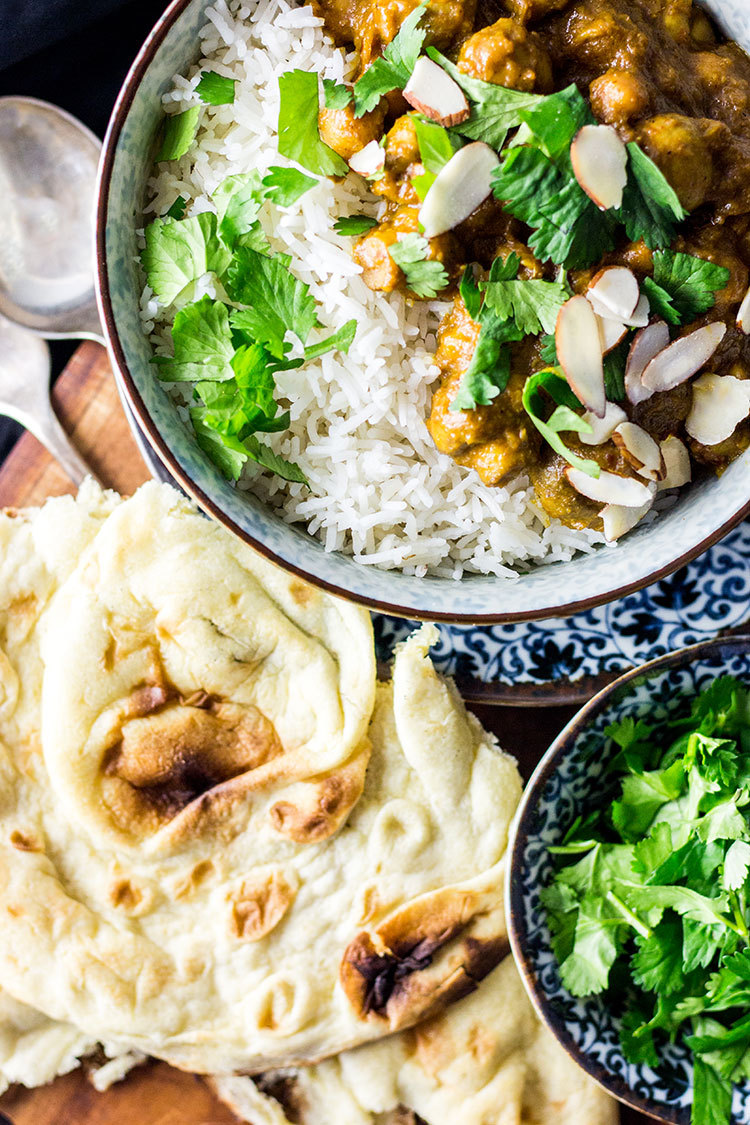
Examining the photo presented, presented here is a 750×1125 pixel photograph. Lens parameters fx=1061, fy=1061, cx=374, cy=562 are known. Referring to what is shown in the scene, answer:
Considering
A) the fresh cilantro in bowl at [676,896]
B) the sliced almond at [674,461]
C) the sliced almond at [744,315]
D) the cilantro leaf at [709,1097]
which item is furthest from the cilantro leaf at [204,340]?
the cilantro leaf at [709,1097]

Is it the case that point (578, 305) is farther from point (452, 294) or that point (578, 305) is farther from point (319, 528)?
point (319, 528)

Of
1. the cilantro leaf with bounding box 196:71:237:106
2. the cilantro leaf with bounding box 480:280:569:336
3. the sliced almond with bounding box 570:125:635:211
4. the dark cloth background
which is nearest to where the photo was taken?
the sliced almond with bounding box 570:125:635:211

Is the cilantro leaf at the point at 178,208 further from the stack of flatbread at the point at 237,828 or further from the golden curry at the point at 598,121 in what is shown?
the stack of flatbread at the point at 237,828

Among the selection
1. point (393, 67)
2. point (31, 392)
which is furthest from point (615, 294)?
point (31, 392)

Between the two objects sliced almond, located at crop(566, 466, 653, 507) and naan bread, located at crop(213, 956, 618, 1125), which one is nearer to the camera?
sliced almond, located at crop(566, 466, 653, 507)

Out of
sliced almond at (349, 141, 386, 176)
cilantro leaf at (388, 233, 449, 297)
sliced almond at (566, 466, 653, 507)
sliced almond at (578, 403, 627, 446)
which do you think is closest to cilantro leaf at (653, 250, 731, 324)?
sliced almond at (578, 403, 627, 446)

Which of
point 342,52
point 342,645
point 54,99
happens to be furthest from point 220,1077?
point 54,99

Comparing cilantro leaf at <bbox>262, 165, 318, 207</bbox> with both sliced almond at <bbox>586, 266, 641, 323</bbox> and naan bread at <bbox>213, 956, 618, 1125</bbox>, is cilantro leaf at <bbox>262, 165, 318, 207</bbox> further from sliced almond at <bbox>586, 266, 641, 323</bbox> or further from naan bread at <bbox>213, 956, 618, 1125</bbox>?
naan bread at <bbox>213, 956, 618, 1125</bbox>
